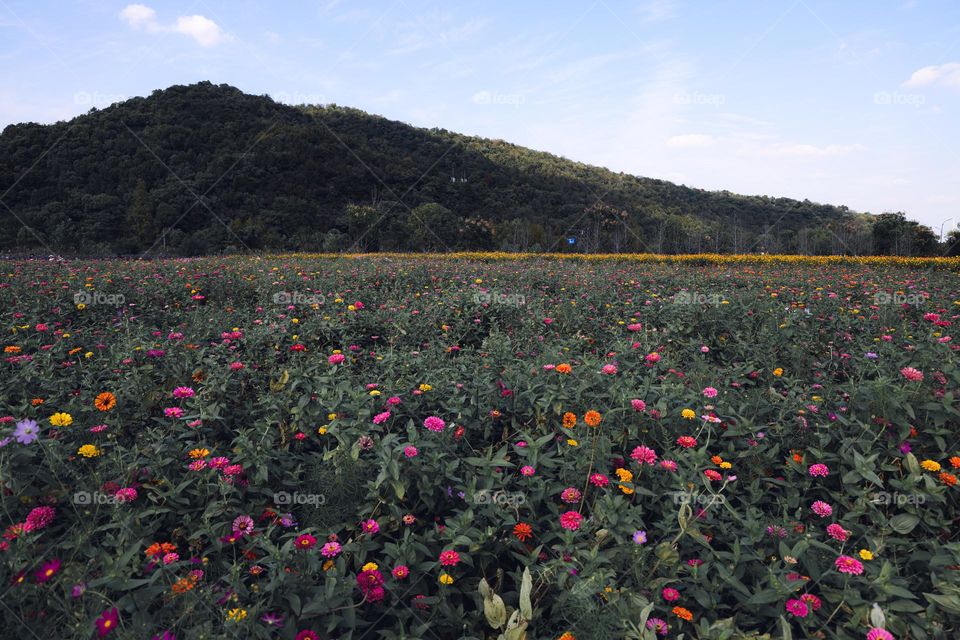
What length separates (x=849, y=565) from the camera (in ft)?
5.71

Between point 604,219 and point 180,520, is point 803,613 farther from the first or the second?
point 604,219

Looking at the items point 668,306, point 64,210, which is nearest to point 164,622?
point 668,306

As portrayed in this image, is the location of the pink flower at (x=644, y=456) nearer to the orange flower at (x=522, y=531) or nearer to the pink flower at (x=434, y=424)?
the orange flower at (x=522, y=531)

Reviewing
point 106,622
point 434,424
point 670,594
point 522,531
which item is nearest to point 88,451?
point 106,622

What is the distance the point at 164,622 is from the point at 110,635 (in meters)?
0.15

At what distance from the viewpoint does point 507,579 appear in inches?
83.6

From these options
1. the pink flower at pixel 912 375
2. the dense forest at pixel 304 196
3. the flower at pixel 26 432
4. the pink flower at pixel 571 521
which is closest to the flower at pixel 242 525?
the flower at pixel 26 432

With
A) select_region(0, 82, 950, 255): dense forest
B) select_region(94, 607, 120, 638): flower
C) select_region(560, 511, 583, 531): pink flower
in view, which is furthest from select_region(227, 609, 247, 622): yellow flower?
select_region(0, 82, 950, 255): dense forest

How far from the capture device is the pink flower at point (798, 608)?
63.5 inches

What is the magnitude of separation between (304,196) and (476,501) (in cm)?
4009

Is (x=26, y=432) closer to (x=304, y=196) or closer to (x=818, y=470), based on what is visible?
(x=818, y=470)

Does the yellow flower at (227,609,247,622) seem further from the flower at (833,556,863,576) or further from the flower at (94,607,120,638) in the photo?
the flower at (833,556,863,576)

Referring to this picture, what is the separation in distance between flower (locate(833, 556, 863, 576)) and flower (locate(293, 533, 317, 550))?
1915 mm

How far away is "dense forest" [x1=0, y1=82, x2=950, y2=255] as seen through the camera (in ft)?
99.7
